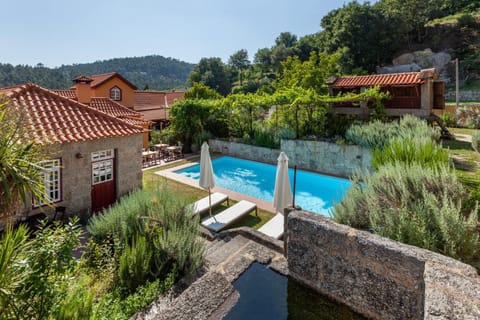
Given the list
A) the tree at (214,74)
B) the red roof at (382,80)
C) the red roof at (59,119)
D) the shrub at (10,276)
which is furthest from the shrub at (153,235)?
the tree at (214,74)

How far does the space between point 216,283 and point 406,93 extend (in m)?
19.6

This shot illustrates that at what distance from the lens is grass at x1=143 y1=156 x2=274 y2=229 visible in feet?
30.9

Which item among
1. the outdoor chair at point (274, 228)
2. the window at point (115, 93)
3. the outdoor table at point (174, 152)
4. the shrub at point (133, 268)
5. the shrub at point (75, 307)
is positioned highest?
the window at point (115, 93)

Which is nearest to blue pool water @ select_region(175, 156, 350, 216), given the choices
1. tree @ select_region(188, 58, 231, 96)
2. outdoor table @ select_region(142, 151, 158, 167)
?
outdoor table @ select_region(142, 151, 158, 167)

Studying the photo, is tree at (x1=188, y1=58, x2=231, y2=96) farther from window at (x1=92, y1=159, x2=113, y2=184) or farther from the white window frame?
window at (x1=92, y1=159, x2=113, y2=184)

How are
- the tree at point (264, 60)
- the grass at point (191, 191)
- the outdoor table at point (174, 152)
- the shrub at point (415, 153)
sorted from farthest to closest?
1. the tree at point (264, 60)
2. the outdoor table at point (174, 152)
3. the grass at point (191, 191)
4. the shrub at point (415, 153)

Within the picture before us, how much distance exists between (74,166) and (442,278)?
10.2 meters

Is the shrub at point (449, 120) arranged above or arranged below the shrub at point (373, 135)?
above

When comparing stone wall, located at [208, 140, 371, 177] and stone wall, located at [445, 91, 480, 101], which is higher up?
stone wall, located at [445, 91, 480, 101]

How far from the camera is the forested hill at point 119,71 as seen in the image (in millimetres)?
64162

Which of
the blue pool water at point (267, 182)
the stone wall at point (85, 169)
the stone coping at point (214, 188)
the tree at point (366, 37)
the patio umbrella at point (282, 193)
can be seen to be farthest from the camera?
the tree at point (366, 37)

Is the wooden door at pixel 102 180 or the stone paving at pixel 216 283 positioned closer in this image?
the stone paving at pixel 216 283

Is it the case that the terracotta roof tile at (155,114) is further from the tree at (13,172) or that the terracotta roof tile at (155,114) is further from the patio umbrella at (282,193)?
the tree at (13,172)

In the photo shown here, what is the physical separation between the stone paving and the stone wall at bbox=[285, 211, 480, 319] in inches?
36.7
